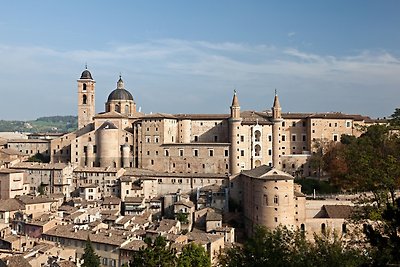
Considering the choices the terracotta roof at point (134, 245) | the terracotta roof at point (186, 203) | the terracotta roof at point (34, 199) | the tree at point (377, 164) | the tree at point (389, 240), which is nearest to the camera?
the tree at point (389, 240)

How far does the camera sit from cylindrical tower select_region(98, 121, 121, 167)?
6022 centimetres

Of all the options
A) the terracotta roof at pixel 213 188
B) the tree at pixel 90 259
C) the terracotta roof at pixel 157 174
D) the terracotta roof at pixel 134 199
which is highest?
the terracotta roof at pixel 157 174

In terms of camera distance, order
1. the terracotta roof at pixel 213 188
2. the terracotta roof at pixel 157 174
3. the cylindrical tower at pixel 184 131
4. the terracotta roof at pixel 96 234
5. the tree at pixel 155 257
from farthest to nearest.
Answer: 1. the cylindrical tower at pixel 184 131
2. the terracotta roof at pixel 157 174
3. the terracotta roof at pixel 213 188
4. the terracotta roof at pixel 96 234
5. the tree at pixel 155 257

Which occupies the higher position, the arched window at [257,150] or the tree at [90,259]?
the arched window at [257,150]

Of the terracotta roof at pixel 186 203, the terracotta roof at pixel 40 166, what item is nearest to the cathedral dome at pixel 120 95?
the terracotta roof at pixel 40 166

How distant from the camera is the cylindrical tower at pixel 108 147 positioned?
60.2 metres

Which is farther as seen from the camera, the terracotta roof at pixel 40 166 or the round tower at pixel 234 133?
the round tower at pixel 234 133

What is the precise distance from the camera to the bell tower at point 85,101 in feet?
228

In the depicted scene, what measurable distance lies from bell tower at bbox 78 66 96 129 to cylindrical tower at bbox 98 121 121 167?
949cm

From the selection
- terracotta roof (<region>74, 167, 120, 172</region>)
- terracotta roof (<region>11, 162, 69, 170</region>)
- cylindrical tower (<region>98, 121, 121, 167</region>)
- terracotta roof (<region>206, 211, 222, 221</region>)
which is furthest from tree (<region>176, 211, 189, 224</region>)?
terracotta roof (<region>11, 162, 69, 170</region>)

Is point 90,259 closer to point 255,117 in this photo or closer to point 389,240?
point 389,240

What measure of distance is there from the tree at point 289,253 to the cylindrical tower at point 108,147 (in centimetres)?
4108

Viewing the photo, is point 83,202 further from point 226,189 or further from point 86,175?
point 226,189

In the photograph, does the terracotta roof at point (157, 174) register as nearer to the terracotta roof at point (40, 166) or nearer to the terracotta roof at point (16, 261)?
the terracotta roof at point (40, 166)
